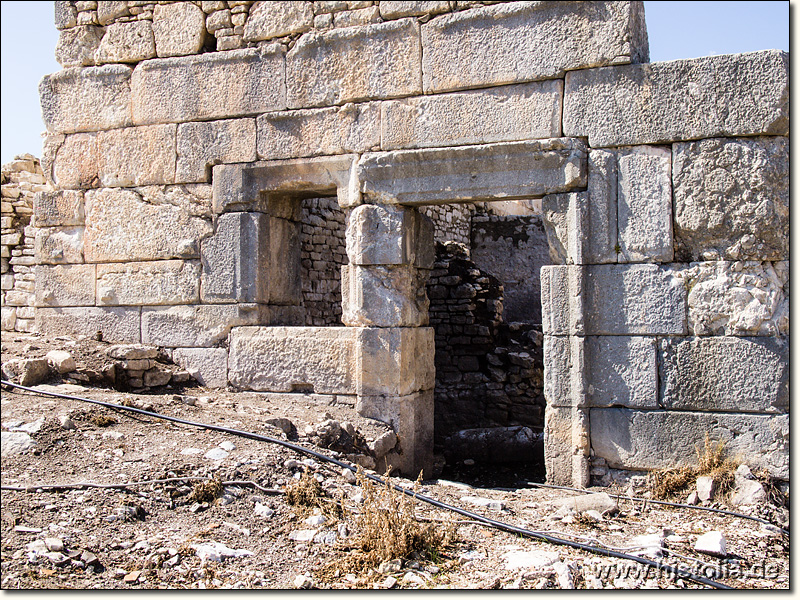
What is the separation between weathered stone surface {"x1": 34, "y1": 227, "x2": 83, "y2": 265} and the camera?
258 inches

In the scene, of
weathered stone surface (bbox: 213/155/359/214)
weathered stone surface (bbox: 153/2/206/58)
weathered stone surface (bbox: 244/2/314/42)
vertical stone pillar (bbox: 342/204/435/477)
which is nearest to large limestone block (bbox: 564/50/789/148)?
vertical stone pillar (bbox: 342/204/435/477)

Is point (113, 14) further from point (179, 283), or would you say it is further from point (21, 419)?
point (21, 419)

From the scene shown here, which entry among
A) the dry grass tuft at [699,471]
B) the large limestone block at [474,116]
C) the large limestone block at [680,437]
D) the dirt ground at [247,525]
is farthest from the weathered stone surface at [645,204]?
the dirt ground at [247,525]

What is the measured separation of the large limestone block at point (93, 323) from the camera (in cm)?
632

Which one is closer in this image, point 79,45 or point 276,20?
point 276,20

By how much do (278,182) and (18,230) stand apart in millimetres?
6004

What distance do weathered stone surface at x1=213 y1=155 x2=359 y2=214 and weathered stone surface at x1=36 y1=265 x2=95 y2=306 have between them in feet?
4.92

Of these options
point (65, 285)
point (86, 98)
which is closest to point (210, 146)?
point (86, 98)

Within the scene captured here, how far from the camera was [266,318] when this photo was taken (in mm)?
6094

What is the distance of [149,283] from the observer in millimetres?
6262

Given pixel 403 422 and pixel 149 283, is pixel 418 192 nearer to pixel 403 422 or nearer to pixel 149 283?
pixel 403 422

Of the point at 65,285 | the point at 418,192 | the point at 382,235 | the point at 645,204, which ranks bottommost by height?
the point at 65,285

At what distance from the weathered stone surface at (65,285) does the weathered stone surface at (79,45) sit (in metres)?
1.96

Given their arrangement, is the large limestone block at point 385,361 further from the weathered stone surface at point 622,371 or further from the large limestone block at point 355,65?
the large limestone block at point 355,65
